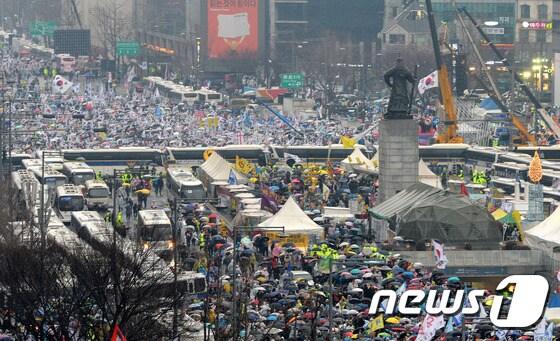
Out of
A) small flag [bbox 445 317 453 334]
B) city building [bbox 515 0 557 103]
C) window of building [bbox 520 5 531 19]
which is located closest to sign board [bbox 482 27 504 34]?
city building [bbox 515 0 557 103]

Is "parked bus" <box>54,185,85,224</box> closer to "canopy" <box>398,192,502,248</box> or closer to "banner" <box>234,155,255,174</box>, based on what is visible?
"banner" <box>234,155,255,174</box>

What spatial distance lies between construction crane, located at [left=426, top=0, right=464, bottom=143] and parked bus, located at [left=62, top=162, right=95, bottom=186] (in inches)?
812

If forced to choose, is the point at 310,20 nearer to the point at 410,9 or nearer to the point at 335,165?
the point at 410,9

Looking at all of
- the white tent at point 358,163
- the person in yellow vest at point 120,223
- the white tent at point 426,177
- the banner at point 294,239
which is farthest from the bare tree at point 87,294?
the white tent at point 358,163

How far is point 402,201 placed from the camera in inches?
2680

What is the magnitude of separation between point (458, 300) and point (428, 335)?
1429 mm

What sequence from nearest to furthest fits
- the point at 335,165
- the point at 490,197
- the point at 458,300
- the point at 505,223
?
1. the point at 458,300
2. the point at 505,223
3. the point at 490,197
4. the point at 335,165

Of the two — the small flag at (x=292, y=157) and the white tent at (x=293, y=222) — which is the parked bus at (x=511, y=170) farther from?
the white tent at (x=293, y=222)

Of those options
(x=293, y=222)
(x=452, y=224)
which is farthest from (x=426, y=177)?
(x=452, y=224)

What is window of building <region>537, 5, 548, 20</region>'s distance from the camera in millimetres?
168125

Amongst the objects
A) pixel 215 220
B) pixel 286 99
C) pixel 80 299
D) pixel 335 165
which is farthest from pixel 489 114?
pixel 80 299

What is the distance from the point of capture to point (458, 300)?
134 feet

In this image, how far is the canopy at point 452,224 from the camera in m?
63.3

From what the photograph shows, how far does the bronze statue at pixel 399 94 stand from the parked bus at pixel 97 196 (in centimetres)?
1326
